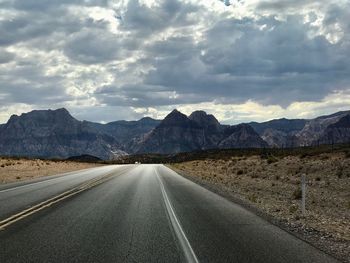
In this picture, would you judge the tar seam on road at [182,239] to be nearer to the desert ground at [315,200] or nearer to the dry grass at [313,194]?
the desert ground at [315,200]

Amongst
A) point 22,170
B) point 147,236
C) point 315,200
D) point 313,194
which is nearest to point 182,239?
point 147,236

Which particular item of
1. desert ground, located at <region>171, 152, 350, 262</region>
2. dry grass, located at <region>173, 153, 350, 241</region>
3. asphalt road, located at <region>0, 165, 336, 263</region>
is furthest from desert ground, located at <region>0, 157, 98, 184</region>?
asphalt road, located at <region>0, 165, 336, 263</region>

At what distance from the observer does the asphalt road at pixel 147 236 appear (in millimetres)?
9250

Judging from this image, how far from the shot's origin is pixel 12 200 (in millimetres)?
19750

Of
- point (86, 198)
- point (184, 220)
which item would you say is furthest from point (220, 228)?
point (86, 198)

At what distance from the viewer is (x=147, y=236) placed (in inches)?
453

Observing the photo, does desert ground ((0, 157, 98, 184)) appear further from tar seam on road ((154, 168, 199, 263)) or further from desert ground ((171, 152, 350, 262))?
tar seam on road ((154, 168, 199, 263))

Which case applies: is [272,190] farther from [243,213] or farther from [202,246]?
[202,246]

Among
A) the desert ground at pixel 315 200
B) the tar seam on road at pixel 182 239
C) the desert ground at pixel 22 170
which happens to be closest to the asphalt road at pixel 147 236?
the tar seam on road at pixel 182 239

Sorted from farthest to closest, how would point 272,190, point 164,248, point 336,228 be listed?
point 272,190 < point 336,228 < point 164,248

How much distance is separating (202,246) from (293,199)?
1368cm

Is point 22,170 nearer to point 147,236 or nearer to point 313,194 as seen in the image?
point 313,194

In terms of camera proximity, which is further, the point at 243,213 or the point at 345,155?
the point at 345,155

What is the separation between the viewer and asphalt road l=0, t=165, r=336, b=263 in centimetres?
925
